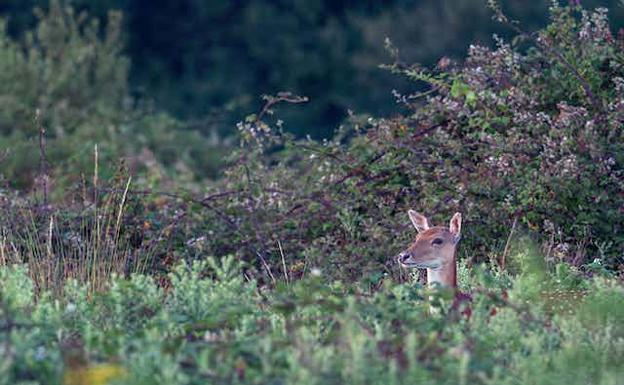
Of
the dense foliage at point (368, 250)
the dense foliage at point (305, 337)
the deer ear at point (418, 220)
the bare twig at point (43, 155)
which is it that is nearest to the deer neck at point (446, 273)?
the dense foliage at point (368, 250)

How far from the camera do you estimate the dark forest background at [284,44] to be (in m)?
24.8

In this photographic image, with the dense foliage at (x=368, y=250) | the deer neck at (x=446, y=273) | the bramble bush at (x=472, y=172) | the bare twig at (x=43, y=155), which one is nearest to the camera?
the dense foliage at (x=368, y=250)

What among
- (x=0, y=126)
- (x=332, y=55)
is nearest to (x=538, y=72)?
(x=0, y=126)

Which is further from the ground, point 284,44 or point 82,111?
point 284,44

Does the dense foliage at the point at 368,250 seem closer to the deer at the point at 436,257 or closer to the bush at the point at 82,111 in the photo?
the deer at the point at 436,257

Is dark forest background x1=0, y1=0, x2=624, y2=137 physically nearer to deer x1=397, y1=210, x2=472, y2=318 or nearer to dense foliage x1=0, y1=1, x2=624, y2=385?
dense foliage x1=0, y1=1, x2=624, y2=385

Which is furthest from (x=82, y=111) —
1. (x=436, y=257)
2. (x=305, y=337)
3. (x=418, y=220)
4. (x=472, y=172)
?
(x=305, y=337)

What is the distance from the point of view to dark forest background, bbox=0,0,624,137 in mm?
24750

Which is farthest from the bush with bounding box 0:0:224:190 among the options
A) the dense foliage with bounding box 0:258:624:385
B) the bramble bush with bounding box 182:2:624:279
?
the dense foliage with bounding box 0:258:624:385

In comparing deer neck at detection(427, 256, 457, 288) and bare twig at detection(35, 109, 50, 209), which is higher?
bare twig at detection(35, 109, 50, 209)

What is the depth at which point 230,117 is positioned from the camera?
24.4 metres

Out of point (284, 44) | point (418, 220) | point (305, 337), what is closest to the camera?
point (305, 337)

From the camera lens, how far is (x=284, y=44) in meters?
26.6

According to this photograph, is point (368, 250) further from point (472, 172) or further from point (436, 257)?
point (436, 257)
